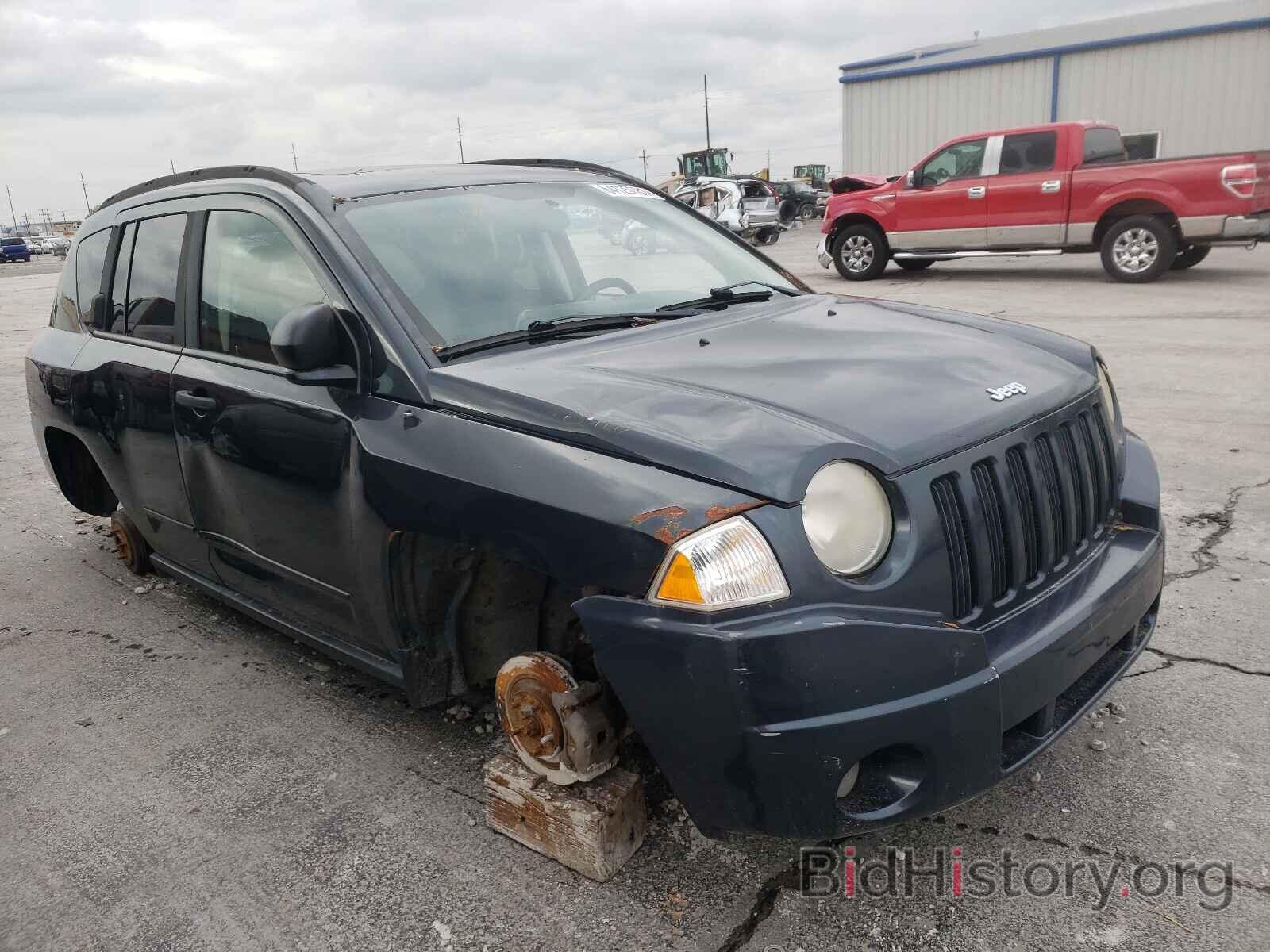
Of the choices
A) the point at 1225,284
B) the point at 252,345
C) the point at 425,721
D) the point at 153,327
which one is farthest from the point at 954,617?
the point at 1225,284

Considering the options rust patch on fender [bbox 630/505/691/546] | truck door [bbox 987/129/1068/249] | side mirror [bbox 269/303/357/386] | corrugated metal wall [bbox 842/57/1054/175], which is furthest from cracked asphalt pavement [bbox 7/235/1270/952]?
corrugated metal wall [bbox 842/57/1054/175]

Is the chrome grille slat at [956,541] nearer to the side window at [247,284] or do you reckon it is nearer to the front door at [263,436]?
the front door at [263,436]

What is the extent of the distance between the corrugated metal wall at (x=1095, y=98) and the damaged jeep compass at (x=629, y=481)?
78.1 feet

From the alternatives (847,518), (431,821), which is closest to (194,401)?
(431,821)

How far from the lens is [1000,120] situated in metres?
25.2

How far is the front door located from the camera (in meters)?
2.76

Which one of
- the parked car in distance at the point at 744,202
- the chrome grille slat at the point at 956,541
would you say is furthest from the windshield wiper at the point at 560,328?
the parked car in distance at the point at 744,202

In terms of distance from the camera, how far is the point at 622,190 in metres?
3.74

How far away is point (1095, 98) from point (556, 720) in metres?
26.3

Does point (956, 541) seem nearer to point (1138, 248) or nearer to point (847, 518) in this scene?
point (847, 518)

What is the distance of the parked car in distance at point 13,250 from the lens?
4878 cm

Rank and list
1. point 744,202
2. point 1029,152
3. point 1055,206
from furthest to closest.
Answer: point 744,202, point 1029,152, point 1055,206

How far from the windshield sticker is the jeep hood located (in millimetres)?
850

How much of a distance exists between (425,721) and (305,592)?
0.55m
